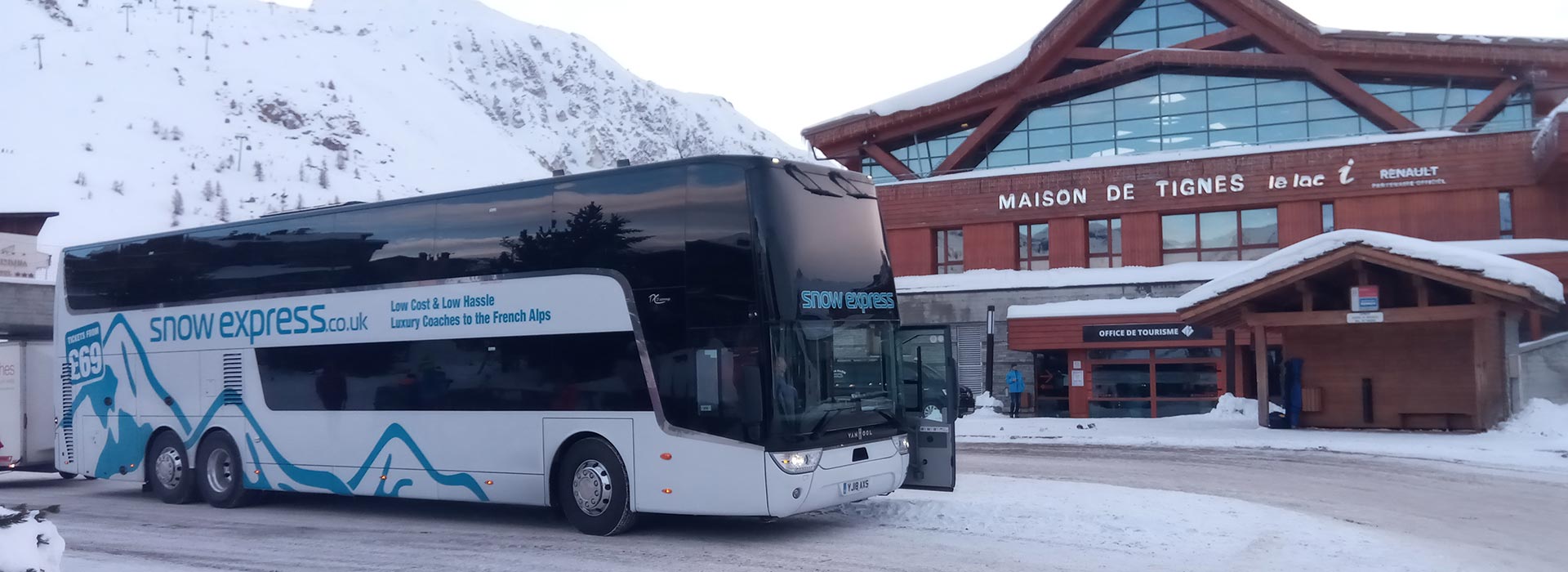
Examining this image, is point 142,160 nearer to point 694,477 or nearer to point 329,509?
point 329,509

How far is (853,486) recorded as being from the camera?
1109 cm

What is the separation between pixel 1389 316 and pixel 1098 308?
33.3 ft

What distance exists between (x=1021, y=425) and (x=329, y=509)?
678 inches

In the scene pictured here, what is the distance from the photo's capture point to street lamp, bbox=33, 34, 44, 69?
351ft

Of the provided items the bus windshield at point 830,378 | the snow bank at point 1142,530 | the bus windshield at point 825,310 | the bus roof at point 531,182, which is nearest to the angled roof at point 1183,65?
the snow bank at point 1142,530

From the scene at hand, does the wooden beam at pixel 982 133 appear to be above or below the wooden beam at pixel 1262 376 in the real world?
above

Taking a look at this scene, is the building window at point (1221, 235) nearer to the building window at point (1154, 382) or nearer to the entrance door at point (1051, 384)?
the entrance door at point (1051, 384)

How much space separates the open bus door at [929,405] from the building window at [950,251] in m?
25.7

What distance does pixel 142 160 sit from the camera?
8931 centimetres

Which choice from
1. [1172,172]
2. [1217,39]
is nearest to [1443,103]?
[1217,39]

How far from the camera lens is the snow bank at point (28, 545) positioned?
652 centimetres

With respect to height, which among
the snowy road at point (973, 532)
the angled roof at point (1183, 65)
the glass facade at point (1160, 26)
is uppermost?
the glass facade at point (1160, 26)

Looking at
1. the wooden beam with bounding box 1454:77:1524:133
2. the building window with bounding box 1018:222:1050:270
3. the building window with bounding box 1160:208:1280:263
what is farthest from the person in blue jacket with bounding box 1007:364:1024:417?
the wooden beam with bounding box 1454:77:1524:133

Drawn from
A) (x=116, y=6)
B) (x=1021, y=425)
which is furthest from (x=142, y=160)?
(x=1021, y=425)
